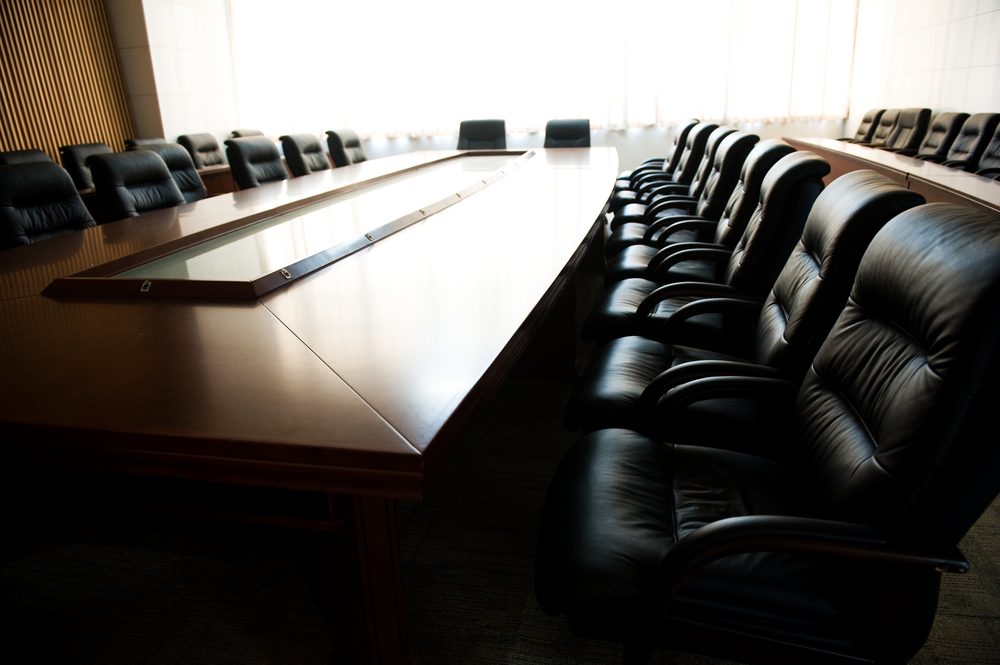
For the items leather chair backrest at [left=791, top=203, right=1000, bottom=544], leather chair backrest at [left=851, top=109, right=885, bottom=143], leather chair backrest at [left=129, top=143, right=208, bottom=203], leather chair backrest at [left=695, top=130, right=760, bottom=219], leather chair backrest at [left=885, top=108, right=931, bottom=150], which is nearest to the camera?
leather chair backrest at [left=791, top=203, right=1000, bottom=544]

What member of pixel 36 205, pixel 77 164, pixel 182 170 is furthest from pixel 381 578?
pixel 77 164

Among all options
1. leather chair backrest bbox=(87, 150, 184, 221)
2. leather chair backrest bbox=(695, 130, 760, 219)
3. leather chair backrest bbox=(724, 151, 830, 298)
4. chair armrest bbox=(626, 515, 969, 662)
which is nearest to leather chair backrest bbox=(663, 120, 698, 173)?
leather chair backrest bbox=(695, 130, 760, 219)

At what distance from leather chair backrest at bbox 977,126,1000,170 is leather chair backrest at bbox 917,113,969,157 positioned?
423 millimetres

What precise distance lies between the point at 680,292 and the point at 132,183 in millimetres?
2611

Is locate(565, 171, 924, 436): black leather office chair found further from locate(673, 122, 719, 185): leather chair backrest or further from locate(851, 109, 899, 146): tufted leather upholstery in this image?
locate(851, 109, 899, 146): tufted leather upholstery

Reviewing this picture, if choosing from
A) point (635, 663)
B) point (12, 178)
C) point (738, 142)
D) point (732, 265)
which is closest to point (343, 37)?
point (12, 178)

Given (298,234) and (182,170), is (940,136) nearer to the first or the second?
(298,234)

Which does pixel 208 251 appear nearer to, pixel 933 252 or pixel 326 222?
pixel 326 222

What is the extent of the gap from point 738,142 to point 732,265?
0.91 m

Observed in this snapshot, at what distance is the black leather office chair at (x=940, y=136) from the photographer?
4.79 meters

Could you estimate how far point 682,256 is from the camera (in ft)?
7.61

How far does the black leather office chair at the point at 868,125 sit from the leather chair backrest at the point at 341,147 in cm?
471

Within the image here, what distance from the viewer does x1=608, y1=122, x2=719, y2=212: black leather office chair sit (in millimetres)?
3889

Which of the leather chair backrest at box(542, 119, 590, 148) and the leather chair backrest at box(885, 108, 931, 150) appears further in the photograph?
the leather chair backrest at box(542, 119, 590, 148)
